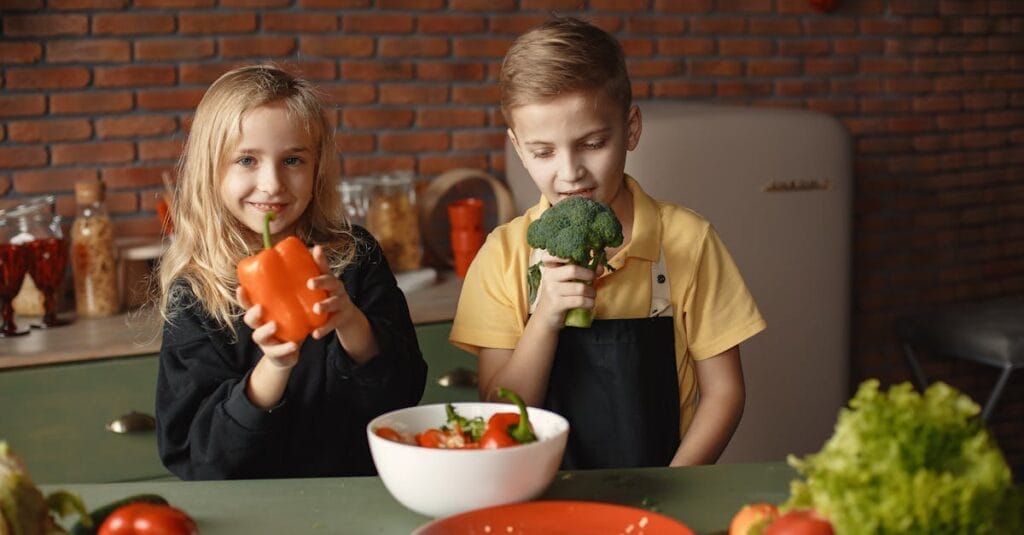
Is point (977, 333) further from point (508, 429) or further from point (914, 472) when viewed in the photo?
point (914, 472)

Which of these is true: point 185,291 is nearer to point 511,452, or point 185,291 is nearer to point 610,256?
point 610,256

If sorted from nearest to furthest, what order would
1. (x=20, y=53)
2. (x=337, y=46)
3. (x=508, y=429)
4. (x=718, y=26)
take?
(x=508, y=429) < (x=20, y=53) < (x=337, y=46) < (x=718, y=26)

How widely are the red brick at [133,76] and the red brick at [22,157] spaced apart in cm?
23

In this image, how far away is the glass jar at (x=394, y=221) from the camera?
121 inches

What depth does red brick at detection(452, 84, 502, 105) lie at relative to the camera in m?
3.49

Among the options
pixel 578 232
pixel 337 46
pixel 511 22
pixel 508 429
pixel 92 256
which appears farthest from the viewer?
pixel 511 22

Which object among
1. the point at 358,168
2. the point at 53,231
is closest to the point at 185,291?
the point at 53,231

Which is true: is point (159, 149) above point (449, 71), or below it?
below

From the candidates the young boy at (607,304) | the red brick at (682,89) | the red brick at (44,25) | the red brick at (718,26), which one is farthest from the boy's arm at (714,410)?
the red brick at (718,26)

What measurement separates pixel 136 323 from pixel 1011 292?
335cm

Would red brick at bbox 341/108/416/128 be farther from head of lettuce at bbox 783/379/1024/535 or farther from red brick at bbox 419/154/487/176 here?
head of lettuce at bbox 783/379/1024/535

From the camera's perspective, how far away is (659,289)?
1.86 m

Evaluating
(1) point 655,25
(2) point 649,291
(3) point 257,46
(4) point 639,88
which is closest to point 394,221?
(3) point 257,46

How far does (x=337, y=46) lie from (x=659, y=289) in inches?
68.9
